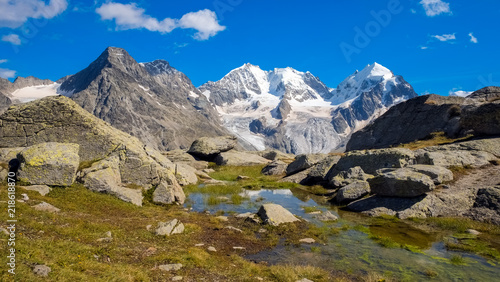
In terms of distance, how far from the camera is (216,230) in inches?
716

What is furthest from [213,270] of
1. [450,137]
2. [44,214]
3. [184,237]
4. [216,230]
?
[450,137]

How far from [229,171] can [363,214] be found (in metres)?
30.4

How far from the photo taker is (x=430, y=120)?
54281 millimetres

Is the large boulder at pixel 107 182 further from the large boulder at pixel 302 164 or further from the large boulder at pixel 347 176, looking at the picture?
the large boulder at pixel 302 164

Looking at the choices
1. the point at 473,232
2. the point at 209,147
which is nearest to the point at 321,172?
the point at 473,232

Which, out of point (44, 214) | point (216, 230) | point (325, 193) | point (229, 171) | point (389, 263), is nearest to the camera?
point (389, 263)

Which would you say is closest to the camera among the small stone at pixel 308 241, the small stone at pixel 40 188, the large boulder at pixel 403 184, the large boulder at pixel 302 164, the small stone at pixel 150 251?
the small stone at pixel 150 251

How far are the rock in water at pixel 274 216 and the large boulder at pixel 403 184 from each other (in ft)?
28.8

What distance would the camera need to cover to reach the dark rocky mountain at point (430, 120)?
125ft

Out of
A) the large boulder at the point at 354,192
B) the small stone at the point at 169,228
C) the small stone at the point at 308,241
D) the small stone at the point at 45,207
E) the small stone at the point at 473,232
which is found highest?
the large boulder at the point at 354,192

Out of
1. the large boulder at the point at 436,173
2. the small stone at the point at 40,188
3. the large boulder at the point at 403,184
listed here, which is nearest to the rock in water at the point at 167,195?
the small stone at the point at 40,188

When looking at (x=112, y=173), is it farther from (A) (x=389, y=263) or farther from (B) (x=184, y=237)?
(A) (x=389, y=263)

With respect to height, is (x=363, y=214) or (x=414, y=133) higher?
(x=414, y=133)

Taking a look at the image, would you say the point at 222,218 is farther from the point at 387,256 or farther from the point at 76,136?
the point at 76,136
